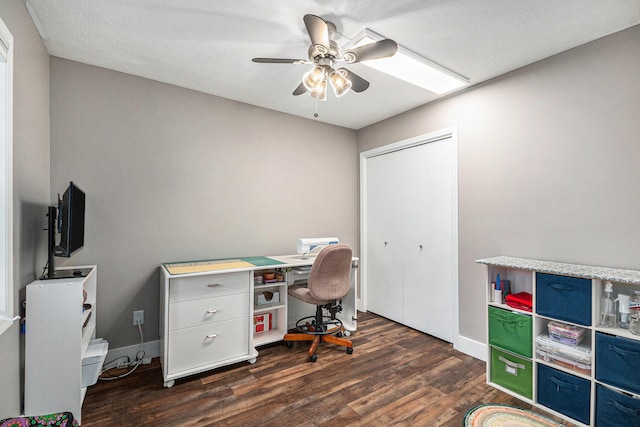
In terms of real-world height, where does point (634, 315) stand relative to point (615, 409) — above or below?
above

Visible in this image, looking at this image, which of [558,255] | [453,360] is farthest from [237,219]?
[558,255]

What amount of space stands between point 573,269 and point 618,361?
52cm

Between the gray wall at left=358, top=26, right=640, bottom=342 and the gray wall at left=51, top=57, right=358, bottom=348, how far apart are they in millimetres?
1780

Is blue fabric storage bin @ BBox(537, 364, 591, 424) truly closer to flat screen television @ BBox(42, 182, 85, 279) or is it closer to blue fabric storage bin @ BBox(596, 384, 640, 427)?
blue fabric storage bin @ BBox(596, 384, 640, 427)

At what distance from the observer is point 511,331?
2.07 meters

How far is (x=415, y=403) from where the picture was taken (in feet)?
6.57

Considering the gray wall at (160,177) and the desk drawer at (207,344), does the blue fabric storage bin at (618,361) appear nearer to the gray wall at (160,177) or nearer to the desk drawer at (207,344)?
the desk drawer at (207,344)

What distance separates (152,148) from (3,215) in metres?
1.31

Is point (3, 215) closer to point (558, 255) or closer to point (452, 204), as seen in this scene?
point (452, 204)

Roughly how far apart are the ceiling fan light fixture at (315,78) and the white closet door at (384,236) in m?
1.84

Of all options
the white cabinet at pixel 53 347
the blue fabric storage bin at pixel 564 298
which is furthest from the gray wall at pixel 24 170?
the blue fabric storage bin at pixel 564 298

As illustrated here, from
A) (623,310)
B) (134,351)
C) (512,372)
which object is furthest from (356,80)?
(134,351)

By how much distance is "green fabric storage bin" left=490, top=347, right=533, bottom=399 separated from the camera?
6.57ft

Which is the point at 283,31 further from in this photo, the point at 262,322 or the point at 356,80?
the point at 262,322
